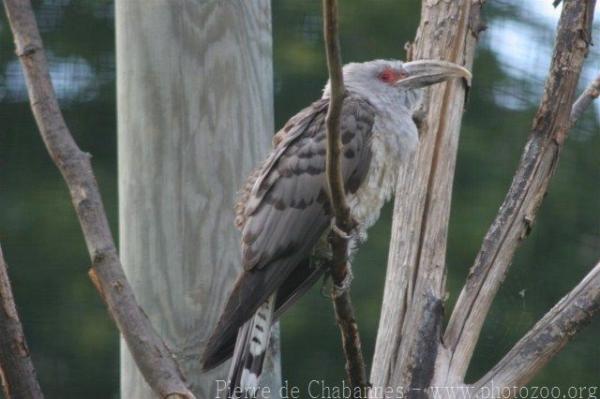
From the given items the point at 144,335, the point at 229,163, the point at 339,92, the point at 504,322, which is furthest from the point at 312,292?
the point at 339,92

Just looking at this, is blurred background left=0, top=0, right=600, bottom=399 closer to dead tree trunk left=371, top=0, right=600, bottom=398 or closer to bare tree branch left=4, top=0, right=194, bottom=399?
dead tree trunk left=371, top=0, right=600, bottom=398

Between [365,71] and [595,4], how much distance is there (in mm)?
807

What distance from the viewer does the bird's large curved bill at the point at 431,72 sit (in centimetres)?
343

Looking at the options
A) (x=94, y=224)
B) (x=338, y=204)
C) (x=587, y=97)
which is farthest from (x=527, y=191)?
(x=94, y=224)

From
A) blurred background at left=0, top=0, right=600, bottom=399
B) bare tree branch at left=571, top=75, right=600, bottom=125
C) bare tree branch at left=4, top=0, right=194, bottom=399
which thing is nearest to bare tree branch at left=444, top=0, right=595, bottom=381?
bare tree branch at left=571, top=75, right=600, bottom=125

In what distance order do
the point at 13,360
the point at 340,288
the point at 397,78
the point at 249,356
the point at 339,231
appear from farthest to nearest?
1. the point at 397,78
2. the point at 249,356
3. the point at 340,288
4. the point at 339,231
5. the point at 13,360

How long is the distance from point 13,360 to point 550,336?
1.38 m

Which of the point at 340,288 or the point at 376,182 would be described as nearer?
the point at 340,288

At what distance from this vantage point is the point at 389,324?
11.0 feet

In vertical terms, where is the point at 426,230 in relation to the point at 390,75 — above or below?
below

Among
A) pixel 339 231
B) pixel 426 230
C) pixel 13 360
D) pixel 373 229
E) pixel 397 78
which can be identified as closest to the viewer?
pixel 13 360

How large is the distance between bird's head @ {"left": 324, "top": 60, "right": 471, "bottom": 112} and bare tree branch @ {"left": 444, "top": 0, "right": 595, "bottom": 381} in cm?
31

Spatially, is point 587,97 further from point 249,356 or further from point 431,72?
point 249,356

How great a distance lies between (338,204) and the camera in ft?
8.74
